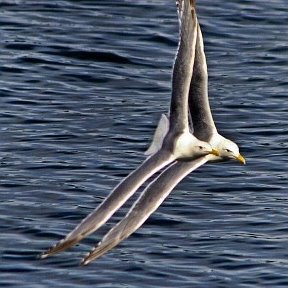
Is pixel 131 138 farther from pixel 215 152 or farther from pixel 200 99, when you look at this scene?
pixel 215 152

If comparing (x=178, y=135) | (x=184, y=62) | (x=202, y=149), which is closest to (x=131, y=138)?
(x=202, y=149)

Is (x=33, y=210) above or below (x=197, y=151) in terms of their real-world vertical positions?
below

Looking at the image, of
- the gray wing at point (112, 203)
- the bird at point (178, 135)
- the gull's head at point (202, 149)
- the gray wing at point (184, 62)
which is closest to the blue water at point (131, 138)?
the gull's head at point (202, 149)

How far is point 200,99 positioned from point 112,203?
1.57 meters

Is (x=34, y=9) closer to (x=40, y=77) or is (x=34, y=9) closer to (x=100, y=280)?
(x=40, y=77)

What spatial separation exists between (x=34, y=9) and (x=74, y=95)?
3.43m

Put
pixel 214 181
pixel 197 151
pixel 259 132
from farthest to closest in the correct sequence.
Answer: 1. pixel 259 132
2. pixel 214 181
3. pixel 197 151

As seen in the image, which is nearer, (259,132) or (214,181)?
(214,181)

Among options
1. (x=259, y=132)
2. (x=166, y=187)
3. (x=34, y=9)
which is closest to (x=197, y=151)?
(x=166, y=187)

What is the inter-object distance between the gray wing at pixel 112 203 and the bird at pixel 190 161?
259 millimetres

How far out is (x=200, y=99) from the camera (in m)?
13.6

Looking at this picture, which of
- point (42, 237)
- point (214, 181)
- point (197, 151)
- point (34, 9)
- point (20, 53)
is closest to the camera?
point (197, 151)

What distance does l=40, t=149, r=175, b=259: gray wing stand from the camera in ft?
40.2

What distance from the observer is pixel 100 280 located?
1534cm
